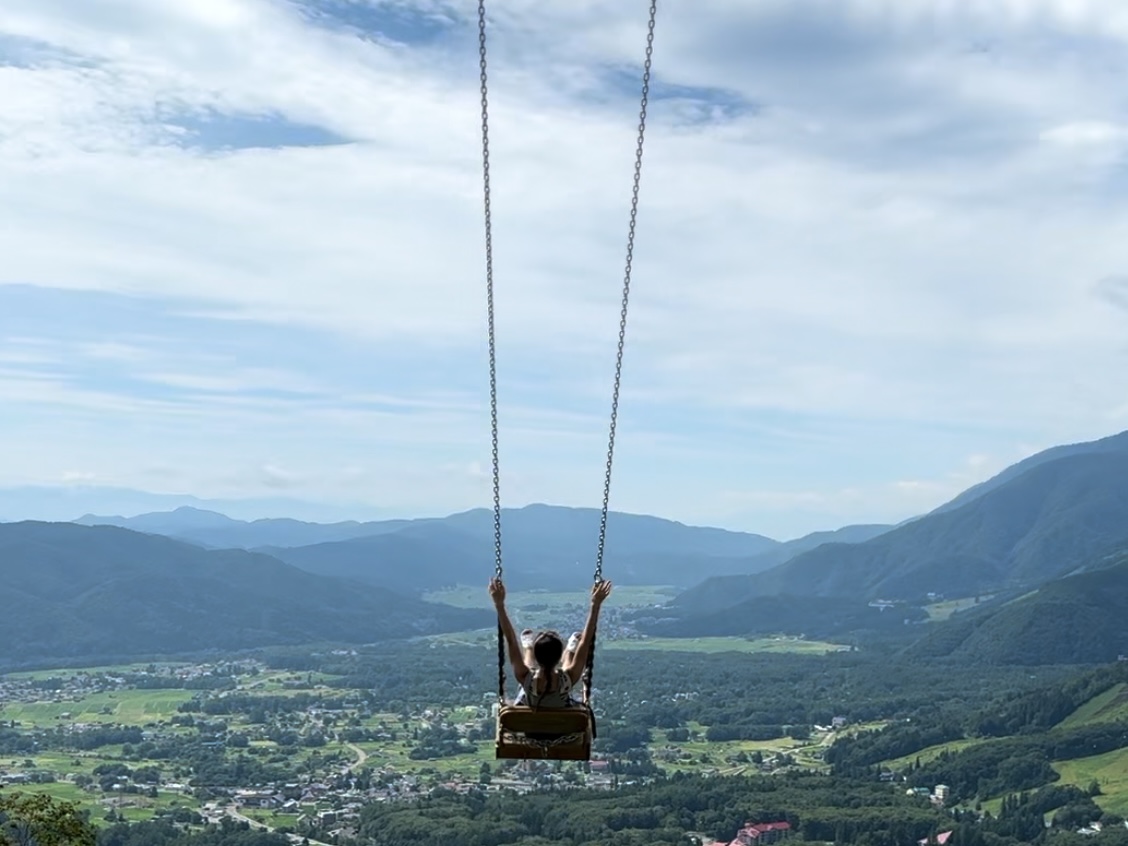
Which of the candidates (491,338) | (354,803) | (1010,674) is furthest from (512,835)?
(1010,674)

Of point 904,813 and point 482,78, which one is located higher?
point 482,78

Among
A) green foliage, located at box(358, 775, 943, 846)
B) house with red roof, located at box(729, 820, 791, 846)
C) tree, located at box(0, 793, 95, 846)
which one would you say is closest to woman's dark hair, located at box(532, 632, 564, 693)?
tree, located at box(0, 793, 95, 846)

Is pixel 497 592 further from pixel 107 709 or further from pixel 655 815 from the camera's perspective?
pixel 107 709

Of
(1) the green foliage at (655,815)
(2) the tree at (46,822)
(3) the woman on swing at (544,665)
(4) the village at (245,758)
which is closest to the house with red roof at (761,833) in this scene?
(1) the green foliage at (655,815)

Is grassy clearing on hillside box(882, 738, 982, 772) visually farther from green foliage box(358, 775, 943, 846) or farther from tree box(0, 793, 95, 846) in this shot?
tree box(0, 793, 95, 846)

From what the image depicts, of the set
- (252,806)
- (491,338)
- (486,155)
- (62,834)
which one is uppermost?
(486,155)

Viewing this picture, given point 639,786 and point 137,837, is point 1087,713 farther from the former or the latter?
point 137,837

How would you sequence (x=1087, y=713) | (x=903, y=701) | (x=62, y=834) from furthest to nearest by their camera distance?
(x=903, y=701) < (x=1087, y=713) < (x=62, y=834)
